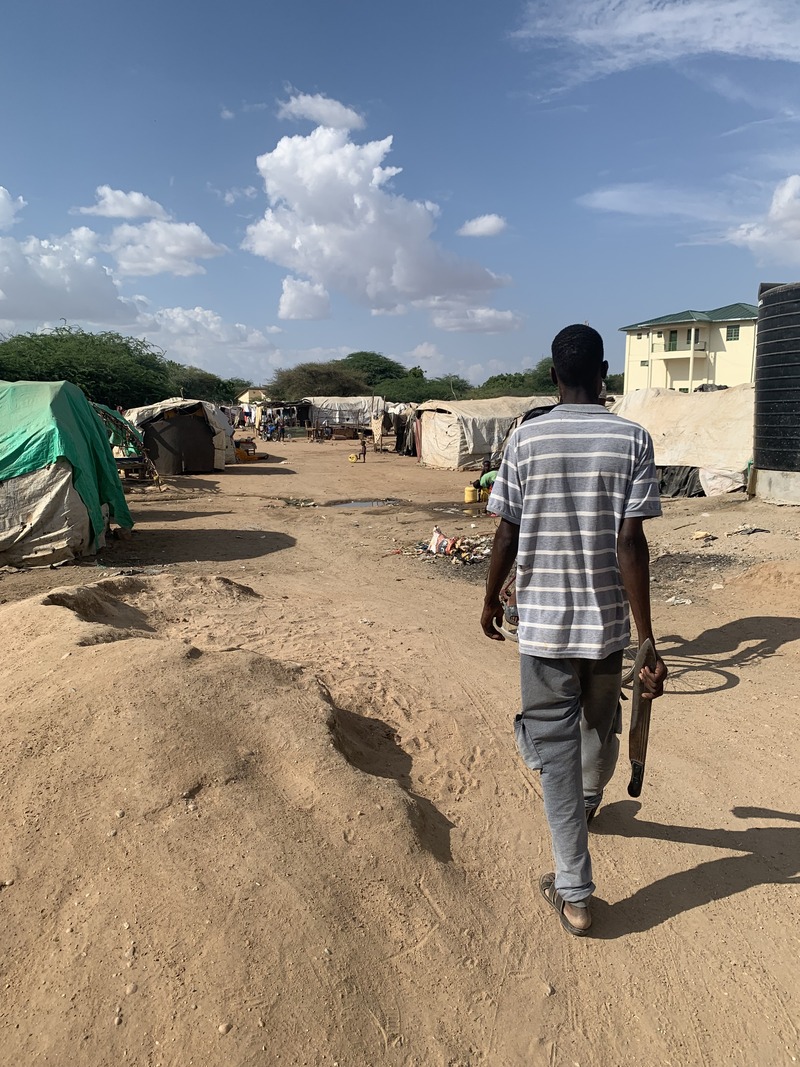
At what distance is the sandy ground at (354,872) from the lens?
6.23 feet

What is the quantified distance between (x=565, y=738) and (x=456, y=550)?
740 centimetres

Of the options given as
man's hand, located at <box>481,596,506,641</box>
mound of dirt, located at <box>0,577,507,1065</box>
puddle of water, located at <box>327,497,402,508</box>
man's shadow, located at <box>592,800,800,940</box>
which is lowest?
puddle of water, located at <box>327,497,402,508</box>

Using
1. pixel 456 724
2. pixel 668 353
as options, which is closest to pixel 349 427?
pixel 668 353

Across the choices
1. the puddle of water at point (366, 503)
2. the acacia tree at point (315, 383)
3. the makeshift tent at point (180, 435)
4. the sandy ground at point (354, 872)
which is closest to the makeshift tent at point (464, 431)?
the makeshift tent at point (180, 435)

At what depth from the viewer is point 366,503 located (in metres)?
16.2

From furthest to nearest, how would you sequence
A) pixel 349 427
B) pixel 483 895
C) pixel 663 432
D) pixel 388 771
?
pixel 349 427 → pixel 663 432 → pixel 388 771 → pixel 483 895

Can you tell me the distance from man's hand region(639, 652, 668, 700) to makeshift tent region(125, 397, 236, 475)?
20.8 m

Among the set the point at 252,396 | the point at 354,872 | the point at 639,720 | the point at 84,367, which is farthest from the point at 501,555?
the point at 252,396

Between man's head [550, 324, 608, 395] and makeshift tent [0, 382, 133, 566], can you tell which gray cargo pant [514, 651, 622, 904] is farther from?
makeshift tent [0, 382, 133, 566]

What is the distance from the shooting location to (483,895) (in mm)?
2457

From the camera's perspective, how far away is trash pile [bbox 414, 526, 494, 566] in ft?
30.8

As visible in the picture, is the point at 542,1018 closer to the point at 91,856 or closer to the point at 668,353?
the point at 91,856

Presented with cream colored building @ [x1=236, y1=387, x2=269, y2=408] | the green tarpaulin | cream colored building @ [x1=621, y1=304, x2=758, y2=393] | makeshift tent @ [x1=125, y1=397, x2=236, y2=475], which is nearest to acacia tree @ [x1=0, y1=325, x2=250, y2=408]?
makeshift tent @ [x1=125, y1=397, x2=236, y2=475]

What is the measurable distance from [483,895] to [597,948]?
0.40 meters
